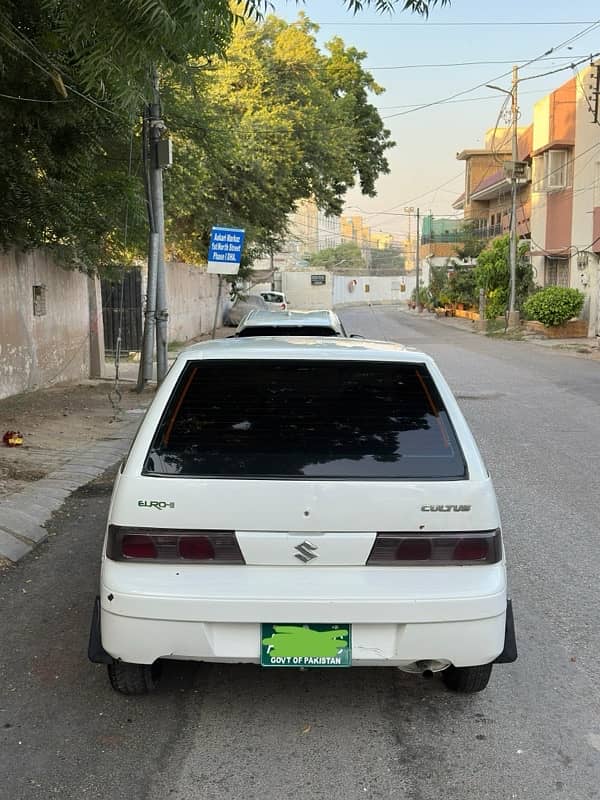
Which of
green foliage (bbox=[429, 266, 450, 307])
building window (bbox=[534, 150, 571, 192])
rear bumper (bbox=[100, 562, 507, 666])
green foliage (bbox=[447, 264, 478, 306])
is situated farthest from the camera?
green foliage (bbox=[429, 266, 450, 307])

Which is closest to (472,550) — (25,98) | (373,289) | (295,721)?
(295,721)

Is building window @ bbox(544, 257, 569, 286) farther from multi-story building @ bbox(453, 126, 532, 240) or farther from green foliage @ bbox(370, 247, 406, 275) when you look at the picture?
green foliage @ bbox(370, 247, 406, 275)

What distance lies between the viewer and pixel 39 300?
13047 millimetres

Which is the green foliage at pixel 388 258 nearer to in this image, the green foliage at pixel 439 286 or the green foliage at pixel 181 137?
the green foliage at pixel 439 286

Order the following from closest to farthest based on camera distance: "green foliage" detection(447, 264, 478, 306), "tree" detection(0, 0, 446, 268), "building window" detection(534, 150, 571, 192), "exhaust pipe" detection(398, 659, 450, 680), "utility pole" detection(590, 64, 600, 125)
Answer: "exhaust pipe" detection(398, 659, 450, 680) → "tree" detection(0, 0, 446, 268) → "utility pole" detection(590, 64, 600, 125) → "building window" detection(534, 150, 571, 192) → "green foliage" detection(447, 264, 478, 306)

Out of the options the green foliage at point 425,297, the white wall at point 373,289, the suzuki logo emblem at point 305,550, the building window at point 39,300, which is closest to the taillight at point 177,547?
the suzuki logo emblem at point 305,550

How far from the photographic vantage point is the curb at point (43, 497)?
5.58m

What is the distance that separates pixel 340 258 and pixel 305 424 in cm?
11662

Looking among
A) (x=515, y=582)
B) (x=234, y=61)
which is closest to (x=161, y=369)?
(x=515, y=582)

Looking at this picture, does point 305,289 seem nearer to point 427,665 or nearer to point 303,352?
point 303,352

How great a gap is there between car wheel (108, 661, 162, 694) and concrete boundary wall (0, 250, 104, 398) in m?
8.98

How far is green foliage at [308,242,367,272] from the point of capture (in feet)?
368

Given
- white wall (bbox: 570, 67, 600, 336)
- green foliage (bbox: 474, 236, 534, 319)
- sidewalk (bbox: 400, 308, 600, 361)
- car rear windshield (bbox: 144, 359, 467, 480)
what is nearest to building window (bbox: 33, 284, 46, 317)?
car rear windshield (bbox: 144, 359, 467, 480)

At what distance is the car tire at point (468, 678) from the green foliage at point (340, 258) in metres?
106
